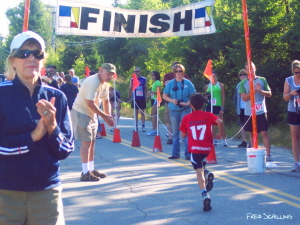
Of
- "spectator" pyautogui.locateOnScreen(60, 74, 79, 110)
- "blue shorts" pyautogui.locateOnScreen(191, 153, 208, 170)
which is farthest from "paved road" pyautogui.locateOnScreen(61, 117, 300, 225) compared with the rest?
"spectator" pyautogui.locateOnScreen(60, 74, 79, 110)

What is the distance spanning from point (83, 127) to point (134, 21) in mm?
7025

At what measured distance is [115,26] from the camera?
14.4m

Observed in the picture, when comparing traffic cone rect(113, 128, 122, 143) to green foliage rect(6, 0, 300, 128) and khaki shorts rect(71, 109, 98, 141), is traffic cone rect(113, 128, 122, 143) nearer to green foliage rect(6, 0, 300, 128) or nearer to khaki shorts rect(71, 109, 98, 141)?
green foliage rect(6, 0, 300, 128)

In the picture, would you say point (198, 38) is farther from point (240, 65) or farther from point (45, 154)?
point (45, 154)

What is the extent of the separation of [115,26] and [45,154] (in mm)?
11532

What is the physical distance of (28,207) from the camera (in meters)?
3.18

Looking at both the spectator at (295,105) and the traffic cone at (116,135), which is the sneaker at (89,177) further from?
the traffic cone at (116,135)

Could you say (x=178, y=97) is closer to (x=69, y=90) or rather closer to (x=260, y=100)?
(x=260, y=100)

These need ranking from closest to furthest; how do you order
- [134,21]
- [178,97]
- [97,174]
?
[97,174], [178,97], [134,21]

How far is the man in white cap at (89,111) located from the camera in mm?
8117

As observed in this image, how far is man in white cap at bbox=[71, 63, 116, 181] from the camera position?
812 centimetres

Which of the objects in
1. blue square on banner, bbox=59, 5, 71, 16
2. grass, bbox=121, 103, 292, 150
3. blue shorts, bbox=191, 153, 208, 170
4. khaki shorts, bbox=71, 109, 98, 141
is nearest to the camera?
blue shorts, bbox=191, 153, 208, 170

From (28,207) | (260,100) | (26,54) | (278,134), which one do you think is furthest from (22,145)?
(278,134)

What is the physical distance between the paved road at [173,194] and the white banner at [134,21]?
4.26 metres
